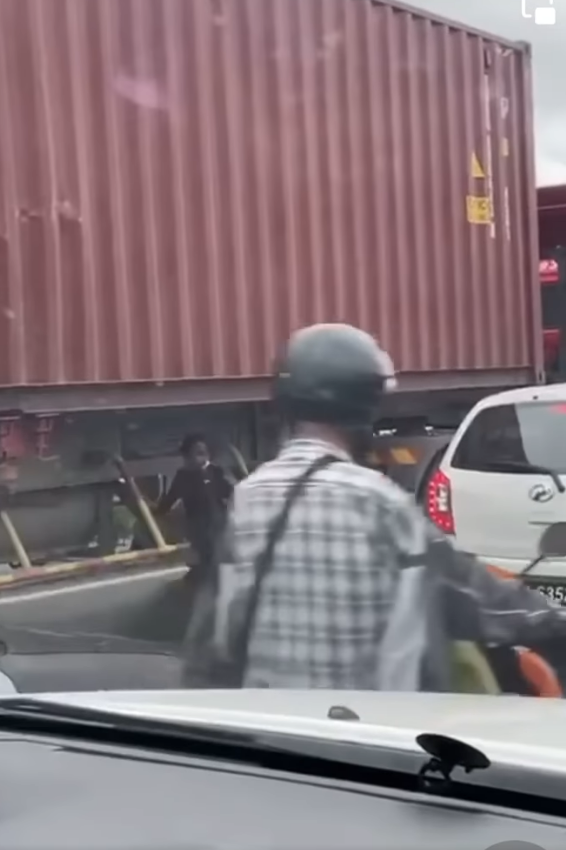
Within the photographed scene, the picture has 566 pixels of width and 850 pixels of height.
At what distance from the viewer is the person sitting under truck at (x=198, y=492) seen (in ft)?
27.9

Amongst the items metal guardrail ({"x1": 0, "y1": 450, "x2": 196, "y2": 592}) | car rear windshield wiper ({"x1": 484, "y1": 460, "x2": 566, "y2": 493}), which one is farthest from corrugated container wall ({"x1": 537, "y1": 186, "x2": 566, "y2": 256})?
car rear windshield wiper ({"x1": 484, "y1": 460, "x2": 566, "y2": 493})

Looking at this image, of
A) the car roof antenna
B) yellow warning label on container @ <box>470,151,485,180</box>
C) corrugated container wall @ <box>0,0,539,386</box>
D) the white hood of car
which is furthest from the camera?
yellow warning label on container @ <box>470,151,485,180</box>

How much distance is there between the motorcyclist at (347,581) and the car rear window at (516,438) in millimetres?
3912

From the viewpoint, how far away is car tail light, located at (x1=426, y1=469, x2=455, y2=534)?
7.19m

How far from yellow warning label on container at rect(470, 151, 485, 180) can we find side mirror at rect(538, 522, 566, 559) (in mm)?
4826

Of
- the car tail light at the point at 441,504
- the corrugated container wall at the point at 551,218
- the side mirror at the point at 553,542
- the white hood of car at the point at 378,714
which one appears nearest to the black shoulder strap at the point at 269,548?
the white hood of car at the point at 378,714

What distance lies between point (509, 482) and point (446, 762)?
516 centimetres

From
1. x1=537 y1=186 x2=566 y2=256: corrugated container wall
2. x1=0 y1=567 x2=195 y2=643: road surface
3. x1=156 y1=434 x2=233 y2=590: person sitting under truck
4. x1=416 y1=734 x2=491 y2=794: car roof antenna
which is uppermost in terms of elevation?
x1=537 y1=186 x2=566 y2=256: corrugated container wall

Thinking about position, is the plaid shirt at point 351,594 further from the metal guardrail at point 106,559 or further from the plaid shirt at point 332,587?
the metal guardrail at point 106,559

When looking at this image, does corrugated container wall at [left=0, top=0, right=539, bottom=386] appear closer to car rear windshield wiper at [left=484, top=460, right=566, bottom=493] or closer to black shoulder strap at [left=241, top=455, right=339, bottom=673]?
car rear windshield wiper at [left=484, top=460, right=566, bottom=493]

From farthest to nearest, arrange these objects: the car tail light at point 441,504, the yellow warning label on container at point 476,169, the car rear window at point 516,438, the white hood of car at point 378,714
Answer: the yellow warning label on container at point 476,169 < the car tail light at point 441,504 < the car rear window at point 516,438 < the white hood of car at point 378,714

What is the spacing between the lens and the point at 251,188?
8883mm

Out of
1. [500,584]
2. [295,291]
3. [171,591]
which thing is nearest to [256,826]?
[500,584]

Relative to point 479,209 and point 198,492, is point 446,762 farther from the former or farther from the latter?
point 479,209
